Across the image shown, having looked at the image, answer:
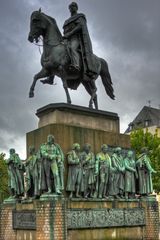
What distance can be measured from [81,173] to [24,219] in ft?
8.15

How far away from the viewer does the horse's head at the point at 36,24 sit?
1858cm

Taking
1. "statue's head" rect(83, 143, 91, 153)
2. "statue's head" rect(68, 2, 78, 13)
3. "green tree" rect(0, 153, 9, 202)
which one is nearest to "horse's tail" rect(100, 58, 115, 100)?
"statue's head" rect(68, 2, 78, 13)

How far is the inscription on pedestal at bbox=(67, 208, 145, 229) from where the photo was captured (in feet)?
52.9

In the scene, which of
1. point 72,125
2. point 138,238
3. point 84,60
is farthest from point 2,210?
point 84,60

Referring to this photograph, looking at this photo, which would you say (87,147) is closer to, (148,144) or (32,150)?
(32,150)

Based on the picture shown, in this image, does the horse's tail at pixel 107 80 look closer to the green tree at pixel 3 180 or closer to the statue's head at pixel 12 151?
the statue's head at pixel 12 151

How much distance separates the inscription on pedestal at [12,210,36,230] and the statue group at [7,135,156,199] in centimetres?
64

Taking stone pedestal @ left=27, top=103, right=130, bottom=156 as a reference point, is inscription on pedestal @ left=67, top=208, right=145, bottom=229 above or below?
below

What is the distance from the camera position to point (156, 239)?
18.5 m

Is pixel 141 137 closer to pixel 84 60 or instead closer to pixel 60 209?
pixel 84 60

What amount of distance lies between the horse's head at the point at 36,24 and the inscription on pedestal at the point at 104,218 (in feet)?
22.7

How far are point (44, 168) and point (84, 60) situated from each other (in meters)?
5.25

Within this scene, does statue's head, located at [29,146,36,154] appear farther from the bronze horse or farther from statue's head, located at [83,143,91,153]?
the bronze horse

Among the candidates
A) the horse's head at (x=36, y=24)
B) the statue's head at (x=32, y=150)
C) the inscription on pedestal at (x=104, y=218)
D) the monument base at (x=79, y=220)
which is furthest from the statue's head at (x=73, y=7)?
the inscription on pedestal at (x=104, y=218)
